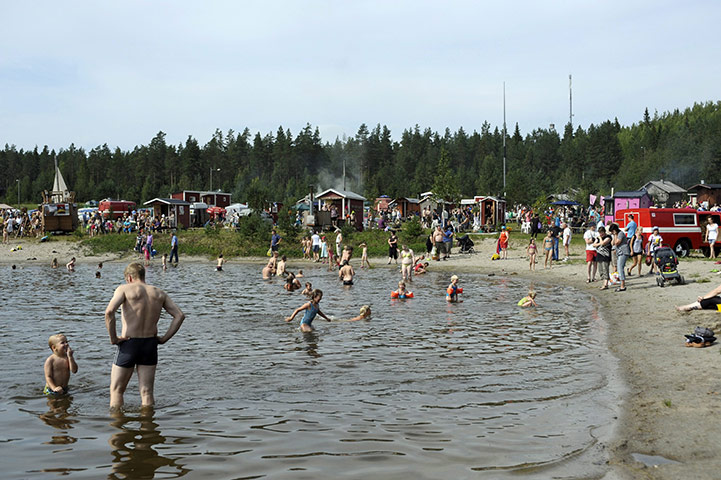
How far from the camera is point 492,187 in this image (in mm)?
100812

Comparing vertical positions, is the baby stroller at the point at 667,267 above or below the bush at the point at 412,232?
below

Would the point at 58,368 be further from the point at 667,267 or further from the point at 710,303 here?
the point at 667,267

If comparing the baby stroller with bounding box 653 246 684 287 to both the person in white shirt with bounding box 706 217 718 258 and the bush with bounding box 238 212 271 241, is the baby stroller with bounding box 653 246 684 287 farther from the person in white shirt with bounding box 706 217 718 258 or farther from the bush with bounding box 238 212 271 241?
the bush with bounding box 238 212 271 241

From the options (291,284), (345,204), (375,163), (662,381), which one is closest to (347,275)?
(291,284)

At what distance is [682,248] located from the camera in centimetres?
2795

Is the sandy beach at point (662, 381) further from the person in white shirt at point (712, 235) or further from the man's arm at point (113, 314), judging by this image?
the man's arm at point (113, 314)

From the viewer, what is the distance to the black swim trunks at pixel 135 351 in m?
7.46

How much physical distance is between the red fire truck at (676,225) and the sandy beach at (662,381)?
5124mm

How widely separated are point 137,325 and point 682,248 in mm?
26875

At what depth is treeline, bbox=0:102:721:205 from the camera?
99.2 meters

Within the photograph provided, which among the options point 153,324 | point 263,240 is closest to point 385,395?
point 153,324

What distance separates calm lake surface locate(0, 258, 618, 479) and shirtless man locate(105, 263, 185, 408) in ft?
1.96

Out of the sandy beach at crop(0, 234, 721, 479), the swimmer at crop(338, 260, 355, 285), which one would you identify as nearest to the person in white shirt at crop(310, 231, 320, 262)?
the swimmer at crop(338, 260, 355, 285)

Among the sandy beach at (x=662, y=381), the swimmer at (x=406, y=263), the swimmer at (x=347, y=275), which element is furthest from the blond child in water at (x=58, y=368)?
the swimmer at (x=406, y=263)
